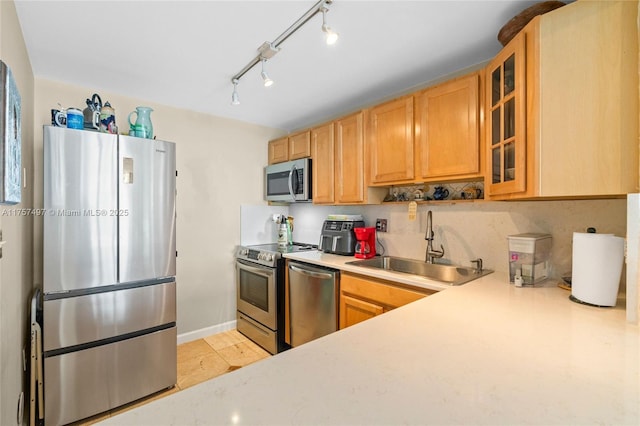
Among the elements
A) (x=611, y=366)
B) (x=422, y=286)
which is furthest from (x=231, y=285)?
(x=611, y=366)

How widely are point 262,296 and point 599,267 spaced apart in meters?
2.43

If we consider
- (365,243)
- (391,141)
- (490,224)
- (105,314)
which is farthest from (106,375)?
(490,224)

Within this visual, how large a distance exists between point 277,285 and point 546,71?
7.72 feet

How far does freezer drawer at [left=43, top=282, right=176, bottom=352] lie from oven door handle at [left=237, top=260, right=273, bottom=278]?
809 mm

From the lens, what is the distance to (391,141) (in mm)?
2262

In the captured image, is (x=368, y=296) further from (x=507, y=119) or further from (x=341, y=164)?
(x=507, y=119)

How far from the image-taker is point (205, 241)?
120 inches

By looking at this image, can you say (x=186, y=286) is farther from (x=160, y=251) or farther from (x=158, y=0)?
(x=158, y=0)

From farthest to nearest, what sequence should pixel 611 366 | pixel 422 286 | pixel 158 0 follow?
pixel 422 286 → pixel 158 0 → pixel 611 366

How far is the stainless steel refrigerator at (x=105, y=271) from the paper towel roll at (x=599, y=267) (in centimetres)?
248

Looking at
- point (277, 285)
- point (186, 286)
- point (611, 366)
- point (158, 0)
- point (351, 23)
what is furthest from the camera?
point (186, 286)

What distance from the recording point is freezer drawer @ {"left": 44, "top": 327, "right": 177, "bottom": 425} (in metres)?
1.78

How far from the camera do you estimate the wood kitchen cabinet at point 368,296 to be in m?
1.83

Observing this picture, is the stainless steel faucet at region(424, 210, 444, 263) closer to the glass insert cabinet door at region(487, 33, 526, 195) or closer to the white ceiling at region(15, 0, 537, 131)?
the glass insert cabinet door at region(487, 33, 526, 195)
